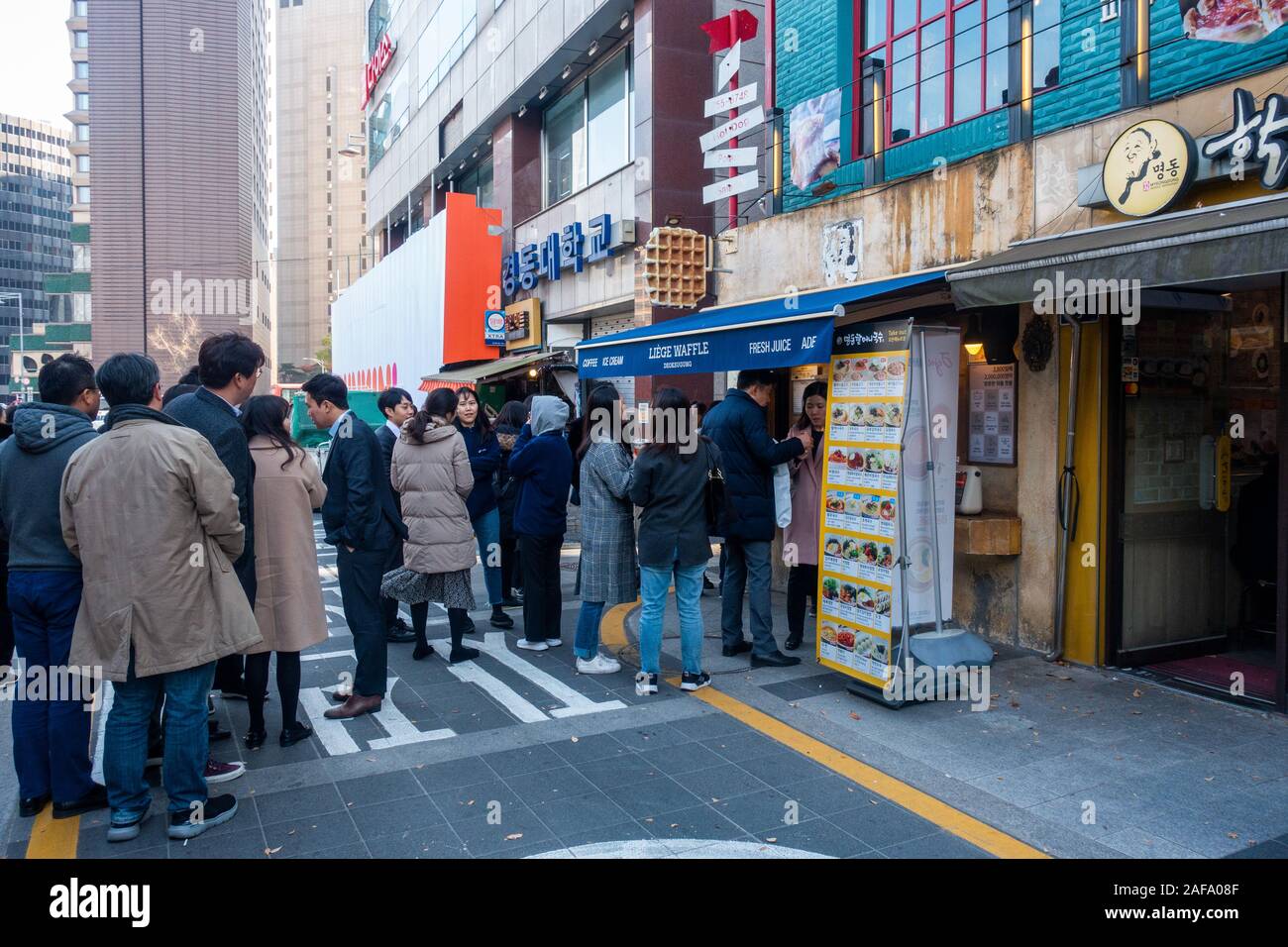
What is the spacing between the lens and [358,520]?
564 cm

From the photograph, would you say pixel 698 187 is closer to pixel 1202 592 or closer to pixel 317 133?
pixel 1202 592

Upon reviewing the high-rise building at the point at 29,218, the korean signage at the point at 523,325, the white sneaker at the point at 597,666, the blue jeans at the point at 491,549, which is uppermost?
the high-rise building at the point at 29,218

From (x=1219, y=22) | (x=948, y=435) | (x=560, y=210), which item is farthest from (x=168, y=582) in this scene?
(x=560, y=210)

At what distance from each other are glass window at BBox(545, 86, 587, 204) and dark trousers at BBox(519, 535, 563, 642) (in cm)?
1124

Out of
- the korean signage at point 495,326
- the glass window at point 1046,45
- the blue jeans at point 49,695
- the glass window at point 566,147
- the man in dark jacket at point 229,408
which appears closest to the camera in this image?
the blue jeans at point 49,695

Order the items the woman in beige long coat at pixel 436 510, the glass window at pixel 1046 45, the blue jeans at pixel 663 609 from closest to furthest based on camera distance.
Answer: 1. the blue jeans at pixel 663 609
2. the woman in beige long coat at pixel 436 510
3. the glass window at pixel 1046 45

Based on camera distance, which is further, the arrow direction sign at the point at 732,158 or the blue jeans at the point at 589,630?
the arrow direction sign at the point at 732,158

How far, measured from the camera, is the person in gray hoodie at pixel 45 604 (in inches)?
170

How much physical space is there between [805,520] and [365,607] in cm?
347

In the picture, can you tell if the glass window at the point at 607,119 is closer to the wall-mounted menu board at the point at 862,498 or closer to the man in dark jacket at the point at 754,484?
the man in dark jacket at the point at 754,484

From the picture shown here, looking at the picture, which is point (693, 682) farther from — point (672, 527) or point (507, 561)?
point (507, 561)

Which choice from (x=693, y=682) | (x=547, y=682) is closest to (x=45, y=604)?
(x=547, y=682)

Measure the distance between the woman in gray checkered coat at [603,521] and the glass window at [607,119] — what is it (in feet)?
32.3

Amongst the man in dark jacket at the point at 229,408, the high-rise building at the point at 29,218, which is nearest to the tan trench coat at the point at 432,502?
the man in dark jacket at the point at 229,408
